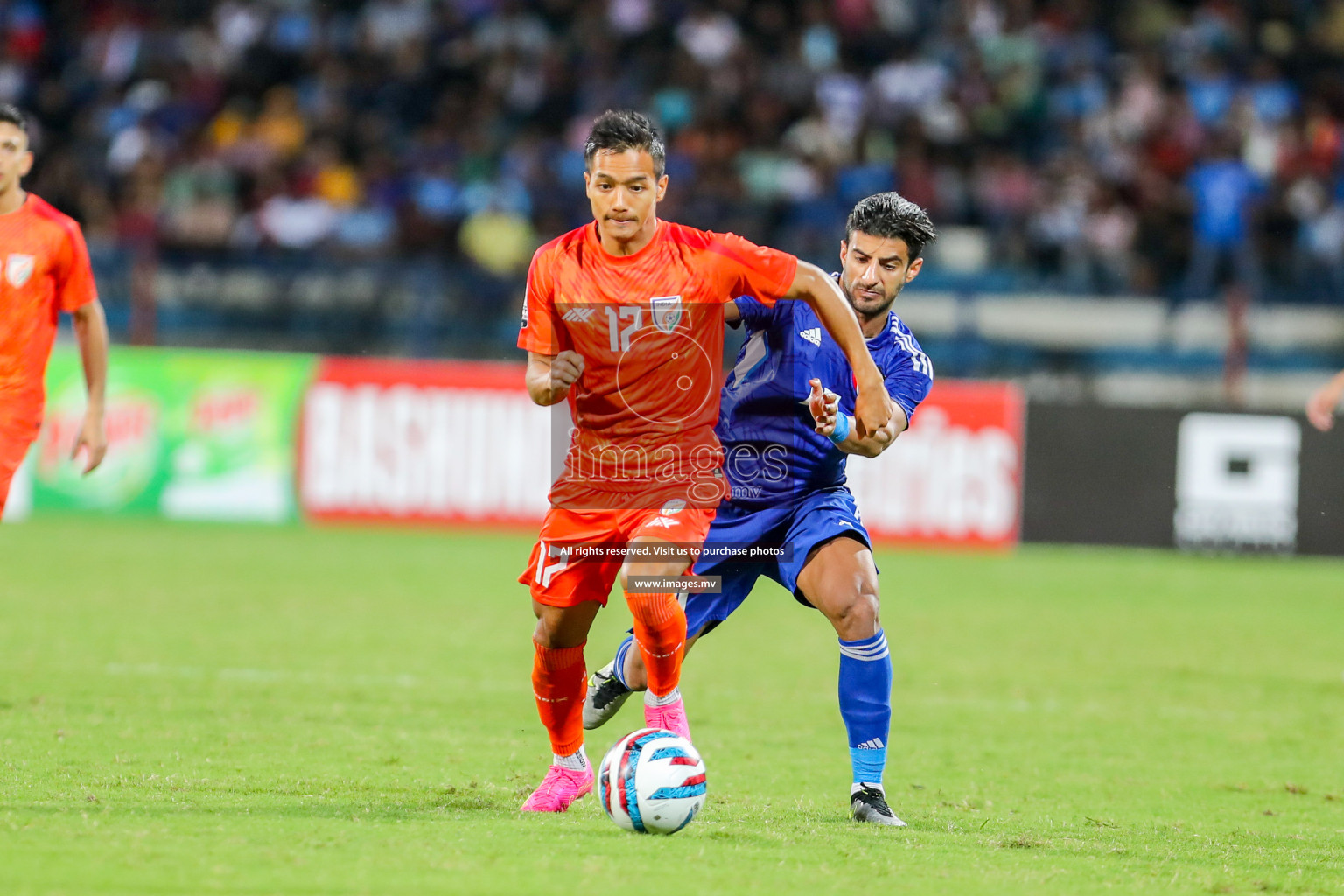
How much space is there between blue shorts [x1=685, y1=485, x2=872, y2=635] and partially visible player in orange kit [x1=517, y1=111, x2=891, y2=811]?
1.46ft

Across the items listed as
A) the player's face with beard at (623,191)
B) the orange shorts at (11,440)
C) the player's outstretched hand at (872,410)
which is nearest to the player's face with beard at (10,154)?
the orange shorts at (11,440)

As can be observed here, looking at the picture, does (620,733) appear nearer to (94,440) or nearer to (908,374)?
(908,374)

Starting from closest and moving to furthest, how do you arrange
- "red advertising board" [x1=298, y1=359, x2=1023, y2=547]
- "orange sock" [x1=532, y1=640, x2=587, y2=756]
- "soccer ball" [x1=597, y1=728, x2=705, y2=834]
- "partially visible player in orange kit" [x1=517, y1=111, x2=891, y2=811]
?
"soccer ball" [x1=597, y1=728, x2=705, y2=834], "partially visible player in orange kit" [x1=517, y1=111, x2=891, y2=811], "orange sock" [x1=532, y1=640, x2=587, y2=756], "red advertising board" [x1=298, y1=359, x2=1023, y2=547]

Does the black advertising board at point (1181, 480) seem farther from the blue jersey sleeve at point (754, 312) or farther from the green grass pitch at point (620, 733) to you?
the blue jersey sleeve at point (754, 312)

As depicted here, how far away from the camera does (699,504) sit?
580 centimetres

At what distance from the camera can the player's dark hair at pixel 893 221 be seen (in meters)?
5.98

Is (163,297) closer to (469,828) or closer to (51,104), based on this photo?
(51,104)

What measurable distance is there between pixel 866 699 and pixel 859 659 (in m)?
A: 0.14

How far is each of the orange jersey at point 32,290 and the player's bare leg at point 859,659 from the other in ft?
10.7

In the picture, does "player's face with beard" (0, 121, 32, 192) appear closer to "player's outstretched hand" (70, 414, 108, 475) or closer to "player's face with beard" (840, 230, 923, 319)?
"player's outstretched hand" (70, 414, 108, 475)

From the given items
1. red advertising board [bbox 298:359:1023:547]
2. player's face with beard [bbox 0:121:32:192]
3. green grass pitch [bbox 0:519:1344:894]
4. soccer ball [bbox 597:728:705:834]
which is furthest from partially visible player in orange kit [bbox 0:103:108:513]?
red advertising board [bbox 298:359:1023:547]

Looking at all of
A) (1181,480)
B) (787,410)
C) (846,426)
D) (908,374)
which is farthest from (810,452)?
(1181,480)

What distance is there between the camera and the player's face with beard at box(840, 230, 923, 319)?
6000 millimetres

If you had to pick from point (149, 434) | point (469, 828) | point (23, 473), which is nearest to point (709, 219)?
point (149, 434)
